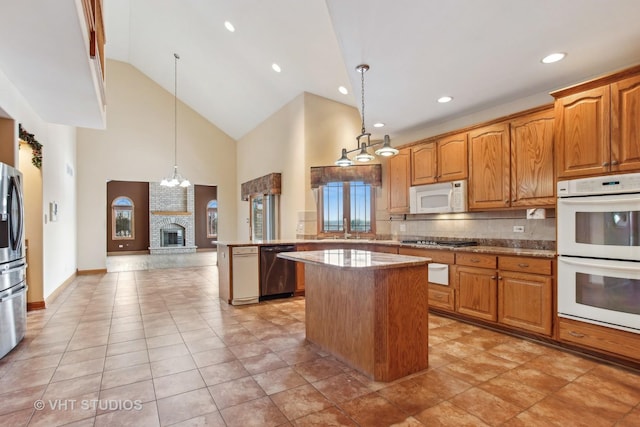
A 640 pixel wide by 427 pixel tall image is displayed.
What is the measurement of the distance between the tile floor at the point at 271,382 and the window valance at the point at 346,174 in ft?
8.56

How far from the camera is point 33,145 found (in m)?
4.14

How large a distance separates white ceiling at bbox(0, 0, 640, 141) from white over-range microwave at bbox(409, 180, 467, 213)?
966 mm

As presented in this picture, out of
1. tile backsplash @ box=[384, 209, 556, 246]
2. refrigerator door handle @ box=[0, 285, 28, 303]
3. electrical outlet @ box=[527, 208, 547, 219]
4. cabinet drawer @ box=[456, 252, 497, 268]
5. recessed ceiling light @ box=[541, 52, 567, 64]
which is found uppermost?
recessed ceiling light @ box=[541, 52, 567, 64]

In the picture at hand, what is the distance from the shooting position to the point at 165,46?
6906 millimetres

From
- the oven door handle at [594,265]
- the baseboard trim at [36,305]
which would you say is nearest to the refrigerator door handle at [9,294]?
the baseboard trim at [36,305]

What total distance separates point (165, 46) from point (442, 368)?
24.6ft

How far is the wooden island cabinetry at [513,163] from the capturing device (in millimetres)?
3368

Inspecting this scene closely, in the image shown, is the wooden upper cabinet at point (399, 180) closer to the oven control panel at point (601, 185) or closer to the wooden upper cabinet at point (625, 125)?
the oven control panel at point (601, 185)

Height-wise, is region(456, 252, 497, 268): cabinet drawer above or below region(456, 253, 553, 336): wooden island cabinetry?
above

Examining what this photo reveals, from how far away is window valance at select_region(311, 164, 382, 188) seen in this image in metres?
5.60

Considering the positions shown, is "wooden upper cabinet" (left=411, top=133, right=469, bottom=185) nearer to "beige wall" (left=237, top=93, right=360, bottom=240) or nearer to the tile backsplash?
the tile backsplash

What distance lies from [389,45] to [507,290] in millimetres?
2585

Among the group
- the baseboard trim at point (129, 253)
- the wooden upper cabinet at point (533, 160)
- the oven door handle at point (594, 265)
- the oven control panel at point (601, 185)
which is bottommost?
the baseboard trim at point (129, 253)

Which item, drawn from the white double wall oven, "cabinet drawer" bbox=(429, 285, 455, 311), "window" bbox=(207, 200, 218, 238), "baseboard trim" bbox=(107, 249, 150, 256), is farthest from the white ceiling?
"baseboard trim" bbox=(107, 249, 150, 256)
